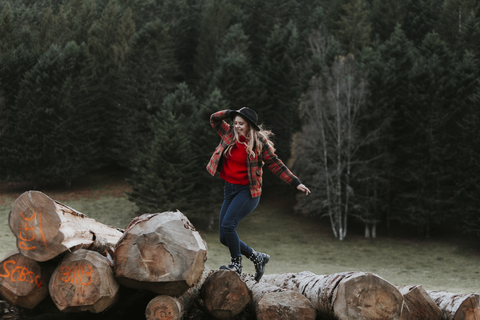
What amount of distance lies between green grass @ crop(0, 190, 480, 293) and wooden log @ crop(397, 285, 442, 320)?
13.7 m

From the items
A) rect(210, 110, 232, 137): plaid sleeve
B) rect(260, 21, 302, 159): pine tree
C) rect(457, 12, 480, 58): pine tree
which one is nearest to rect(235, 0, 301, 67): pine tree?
rect(260, 21, 302, 159): pine tree

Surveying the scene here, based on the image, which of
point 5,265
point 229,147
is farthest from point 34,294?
point 229,147

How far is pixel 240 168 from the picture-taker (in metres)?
6.32

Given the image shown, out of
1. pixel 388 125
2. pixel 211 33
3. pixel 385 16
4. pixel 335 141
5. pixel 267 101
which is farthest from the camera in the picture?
pixel 211 33

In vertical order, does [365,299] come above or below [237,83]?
below

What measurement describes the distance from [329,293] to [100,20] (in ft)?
156

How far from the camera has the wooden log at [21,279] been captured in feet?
17.4

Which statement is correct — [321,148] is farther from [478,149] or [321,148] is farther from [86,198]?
[86,198]

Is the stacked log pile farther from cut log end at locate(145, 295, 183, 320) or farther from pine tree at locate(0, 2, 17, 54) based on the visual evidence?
pine tree at locate(0, 2, 17, 54)

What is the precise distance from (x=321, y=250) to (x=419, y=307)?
24089mm

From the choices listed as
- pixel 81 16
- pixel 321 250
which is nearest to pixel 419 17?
→ pixel 321 250

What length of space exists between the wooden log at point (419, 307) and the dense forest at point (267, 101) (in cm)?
2499

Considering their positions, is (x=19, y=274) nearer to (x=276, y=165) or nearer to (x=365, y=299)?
(x=276, y=165)

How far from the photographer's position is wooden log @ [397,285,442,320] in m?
5.62
